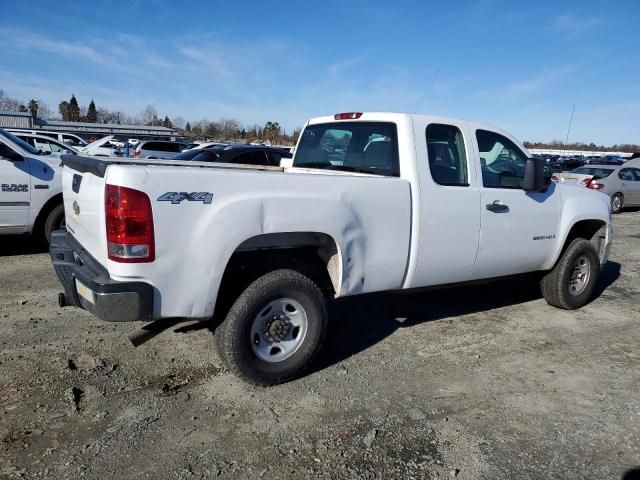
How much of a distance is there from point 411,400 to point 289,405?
2.80ft

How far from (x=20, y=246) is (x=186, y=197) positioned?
6.02 metres

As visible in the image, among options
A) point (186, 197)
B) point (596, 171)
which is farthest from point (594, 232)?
point (596, 171)

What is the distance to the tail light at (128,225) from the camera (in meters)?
2.83

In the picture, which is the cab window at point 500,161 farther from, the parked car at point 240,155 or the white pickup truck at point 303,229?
the parked car at point 240,155

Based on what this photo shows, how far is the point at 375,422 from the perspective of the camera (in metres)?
3.17

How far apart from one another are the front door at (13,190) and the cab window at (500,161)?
19.2 ft

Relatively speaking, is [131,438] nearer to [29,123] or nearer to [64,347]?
[64,347]

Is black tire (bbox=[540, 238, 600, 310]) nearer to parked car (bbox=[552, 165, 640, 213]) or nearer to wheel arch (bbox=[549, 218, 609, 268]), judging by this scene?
wheel arch (bbox=[549, 218, 609, 268])

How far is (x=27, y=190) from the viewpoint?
22.0 ft

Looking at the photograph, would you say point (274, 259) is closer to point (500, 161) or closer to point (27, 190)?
point (500, 161)

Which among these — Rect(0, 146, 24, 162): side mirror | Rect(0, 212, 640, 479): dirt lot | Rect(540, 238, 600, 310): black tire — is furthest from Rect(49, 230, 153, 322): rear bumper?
Rect(540, 238, 600, 310): black tire

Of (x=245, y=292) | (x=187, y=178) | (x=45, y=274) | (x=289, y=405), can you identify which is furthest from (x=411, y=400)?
(x=45, y=274)

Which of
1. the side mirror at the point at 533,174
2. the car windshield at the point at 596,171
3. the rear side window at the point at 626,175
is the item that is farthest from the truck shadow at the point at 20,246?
the rear side window at the point at 626,175

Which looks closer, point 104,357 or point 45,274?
point 104,357
